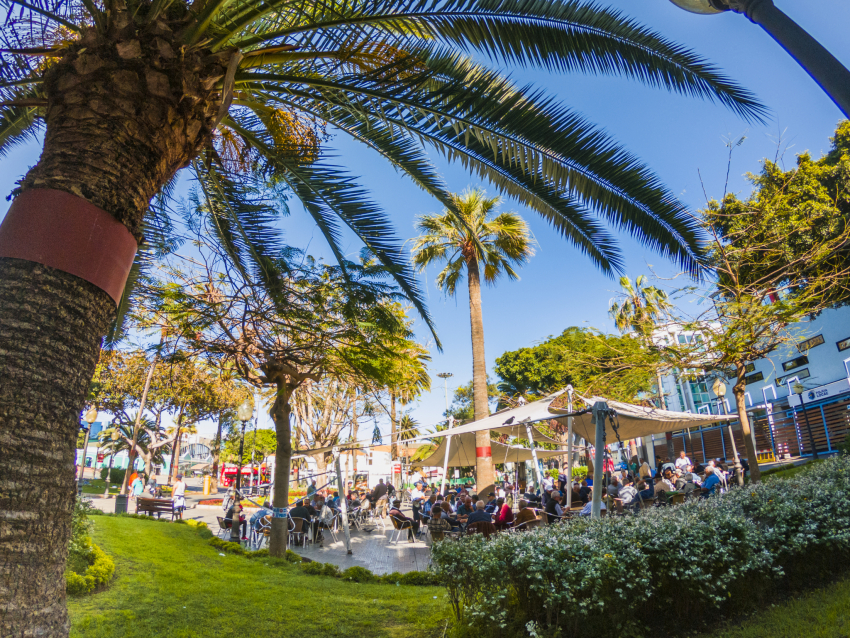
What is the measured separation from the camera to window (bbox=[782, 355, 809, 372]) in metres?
24.8

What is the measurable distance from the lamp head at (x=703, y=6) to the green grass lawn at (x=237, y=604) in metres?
5.51

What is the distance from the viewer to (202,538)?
12.9m

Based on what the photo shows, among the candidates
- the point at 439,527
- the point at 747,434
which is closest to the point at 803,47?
the point at 747,434

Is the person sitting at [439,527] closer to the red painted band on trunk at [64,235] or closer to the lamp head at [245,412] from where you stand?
the lamp head at [245,412]

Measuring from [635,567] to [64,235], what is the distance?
4767 millimetres

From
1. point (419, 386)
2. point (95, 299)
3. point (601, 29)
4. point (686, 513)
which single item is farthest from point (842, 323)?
point (95, 299)

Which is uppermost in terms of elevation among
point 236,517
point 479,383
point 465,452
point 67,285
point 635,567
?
point 479,383

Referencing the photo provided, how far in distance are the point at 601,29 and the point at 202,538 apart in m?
13.7

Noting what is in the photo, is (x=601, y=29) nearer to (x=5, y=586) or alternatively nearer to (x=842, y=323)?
(x=5, y=586)

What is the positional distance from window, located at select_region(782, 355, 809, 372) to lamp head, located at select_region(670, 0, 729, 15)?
27.5 m

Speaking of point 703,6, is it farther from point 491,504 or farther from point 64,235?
point 491,504

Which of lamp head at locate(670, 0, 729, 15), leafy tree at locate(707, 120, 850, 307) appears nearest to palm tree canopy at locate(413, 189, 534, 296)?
leafy tree at locate(707, 120, 850, 307)

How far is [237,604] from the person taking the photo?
6.25 m

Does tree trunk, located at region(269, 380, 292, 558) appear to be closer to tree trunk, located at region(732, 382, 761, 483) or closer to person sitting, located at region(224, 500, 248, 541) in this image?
person sitting, located at region(224, 500, 248, 541)
